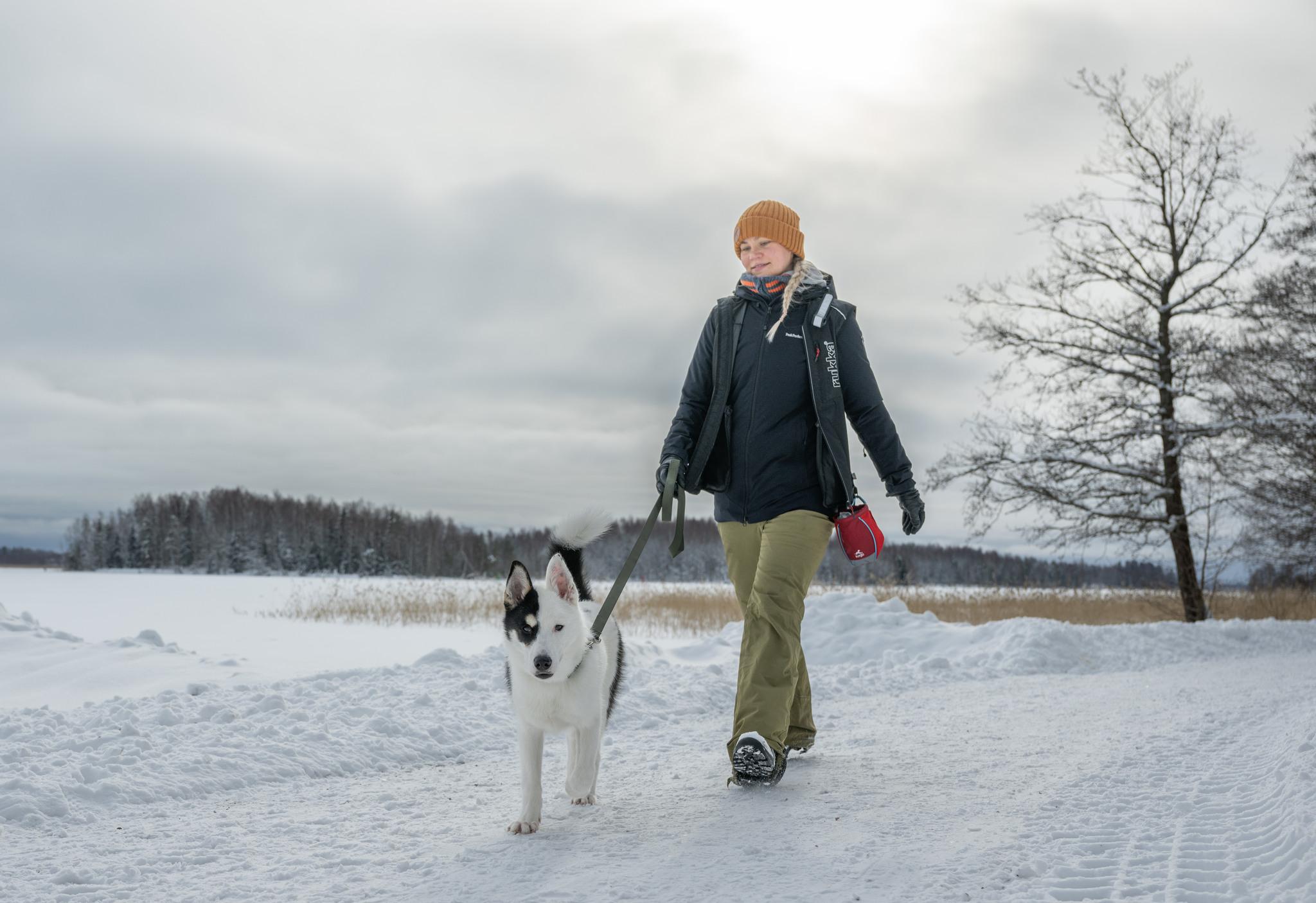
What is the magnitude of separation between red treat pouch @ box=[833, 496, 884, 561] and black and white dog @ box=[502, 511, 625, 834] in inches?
56.0

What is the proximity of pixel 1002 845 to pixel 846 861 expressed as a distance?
63 centimetres

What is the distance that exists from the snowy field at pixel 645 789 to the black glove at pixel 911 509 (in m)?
1.32

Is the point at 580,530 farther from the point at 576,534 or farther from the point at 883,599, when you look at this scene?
the point at 883,599

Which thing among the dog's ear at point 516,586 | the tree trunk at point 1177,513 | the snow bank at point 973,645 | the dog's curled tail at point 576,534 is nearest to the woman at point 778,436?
the dog's curled tail at point 576,534

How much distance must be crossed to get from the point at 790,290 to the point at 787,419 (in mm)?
686

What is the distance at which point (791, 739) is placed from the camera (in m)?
5.11

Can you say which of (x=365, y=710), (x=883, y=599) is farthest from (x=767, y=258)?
(x=883, y=599)

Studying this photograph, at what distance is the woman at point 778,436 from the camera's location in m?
4.62

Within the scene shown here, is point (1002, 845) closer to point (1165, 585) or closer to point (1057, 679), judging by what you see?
point (1057, 679)

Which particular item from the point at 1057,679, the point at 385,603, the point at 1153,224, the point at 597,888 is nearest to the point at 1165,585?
the point at 1153,224

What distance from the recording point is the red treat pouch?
4785 mm

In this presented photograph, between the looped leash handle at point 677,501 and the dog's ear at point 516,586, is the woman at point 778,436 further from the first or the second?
the dog's ear at point 516,586

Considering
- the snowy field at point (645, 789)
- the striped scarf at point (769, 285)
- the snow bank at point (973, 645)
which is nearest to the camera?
the snowy field at point (645, 789)

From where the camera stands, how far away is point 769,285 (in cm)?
501
